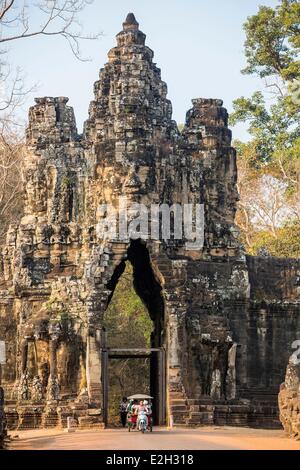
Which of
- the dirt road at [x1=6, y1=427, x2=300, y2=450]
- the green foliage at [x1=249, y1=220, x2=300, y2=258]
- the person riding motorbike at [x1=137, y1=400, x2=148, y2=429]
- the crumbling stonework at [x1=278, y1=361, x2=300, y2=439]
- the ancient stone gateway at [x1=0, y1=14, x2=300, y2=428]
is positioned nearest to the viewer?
the dirt road at [x1=6, y1=427, x2=300, y2=450]

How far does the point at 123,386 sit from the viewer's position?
44219mm

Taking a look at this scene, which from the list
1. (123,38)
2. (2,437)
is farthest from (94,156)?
(2,437)

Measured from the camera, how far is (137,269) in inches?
1380

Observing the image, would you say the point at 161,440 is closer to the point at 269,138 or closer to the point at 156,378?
the point at 156,378

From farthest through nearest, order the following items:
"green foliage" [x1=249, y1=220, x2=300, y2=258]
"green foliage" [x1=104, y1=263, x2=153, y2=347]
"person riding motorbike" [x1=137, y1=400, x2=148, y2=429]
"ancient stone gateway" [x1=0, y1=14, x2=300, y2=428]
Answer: "green foliage" [x1=249, y1=220, x2=300, y2=258] < "green foliage" [x1=104, y1=263, x2=153, y2=347] < "ancient stone gateway" [x1=0, y1=14, x2=300, y2=428] < "person riding motorbike" [x1=137, y1=400, x2=148, y2=429]

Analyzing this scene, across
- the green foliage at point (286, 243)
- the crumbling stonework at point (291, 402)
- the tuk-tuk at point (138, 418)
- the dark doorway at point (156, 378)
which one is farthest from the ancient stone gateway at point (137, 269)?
the green foliage at point (286, 243)

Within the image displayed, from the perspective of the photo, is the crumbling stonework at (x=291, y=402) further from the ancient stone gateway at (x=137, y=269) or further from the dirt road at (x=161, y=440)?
the ancient stone gateway at (x=137, y=269)

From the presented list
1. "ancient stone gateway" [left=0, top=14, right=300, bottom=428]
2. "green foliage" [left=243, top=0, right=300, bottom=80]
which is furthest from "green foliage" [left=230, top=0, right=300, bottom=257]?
"ancient stone gateway" [left=0, top=14, right=300, bottom=428]

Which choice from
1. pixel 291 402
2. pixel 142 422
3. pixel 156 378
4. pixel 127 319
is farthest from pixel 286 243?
pixel 291 402

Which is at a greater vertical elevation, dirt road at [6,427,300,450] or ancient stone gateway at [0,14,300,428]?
ancient stone gateway at [0,14,300,428]

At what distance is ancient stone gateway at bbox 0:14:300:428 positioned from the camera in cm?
3206

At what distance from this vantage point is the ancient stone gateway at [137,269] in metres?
32.1

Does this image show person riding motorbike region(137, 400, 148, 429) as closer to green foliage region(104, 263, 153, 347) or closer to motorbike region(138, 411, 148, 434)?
motorbike region(138, 411, 148, 434)

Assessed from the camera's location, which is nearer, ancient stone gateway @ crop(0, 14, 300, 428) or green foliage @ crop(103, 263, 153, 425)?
ancient stone gateway @ crop(0, 14, 300, 428)
